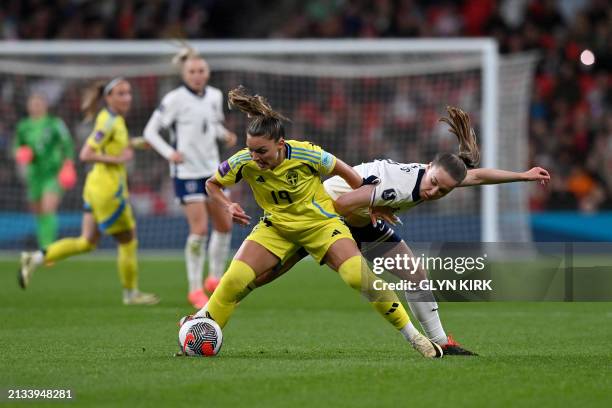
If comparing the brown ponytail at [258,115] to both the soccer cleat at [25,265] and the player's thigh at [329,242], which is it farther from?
the soccer cleat at [25,265]

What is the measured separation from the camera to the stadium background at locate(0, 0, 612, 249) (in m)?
18.1

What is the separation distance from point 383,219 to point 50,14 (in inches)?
676

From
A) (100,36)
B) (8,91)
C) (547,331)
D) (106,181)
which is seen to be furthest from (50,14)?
(547,331)

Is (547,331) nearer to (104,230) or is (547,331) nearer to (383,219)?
(383,219)

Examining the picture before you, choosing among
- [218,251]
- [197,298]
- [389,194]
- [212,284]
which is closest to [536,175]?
[389,194]

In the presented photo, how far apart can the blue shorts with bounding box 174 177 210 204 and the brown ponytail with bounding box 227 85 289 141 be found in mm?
4260

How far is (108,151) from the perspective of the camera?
38.0 ft

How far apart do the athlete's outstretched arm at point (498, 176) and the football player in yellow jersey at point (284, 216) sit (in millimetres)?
734

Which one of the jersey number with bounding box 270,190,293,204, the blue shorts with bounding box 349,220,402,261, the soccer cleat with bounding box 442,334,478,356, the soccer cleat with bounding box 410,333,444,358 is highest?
the jersey number with bounding box 270,190,293,204

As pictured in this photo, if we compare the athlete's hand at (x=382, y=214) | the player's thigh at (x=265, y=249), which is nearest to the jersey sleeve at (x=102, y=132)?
the player's thigh at (x=265, y=249)

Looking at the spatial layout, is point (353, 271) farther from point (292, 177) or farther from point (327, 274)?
point (327, 274)

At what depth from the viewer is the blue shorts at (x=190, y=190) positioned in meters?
11.9

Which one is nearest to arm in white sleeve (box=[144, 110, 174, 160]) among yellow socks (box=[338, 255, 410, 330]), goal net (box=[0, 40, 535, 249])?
yellow socks (box=[338, 255, 410, 330])

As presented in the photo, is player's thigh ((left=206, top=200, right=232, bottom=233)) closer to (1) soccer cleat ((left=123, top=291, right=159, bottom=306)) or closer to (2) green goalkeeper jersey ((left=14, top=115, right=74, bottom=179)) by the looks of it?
(1) soccer cleat ((left=123, top=291, right=159, bottom=306))
